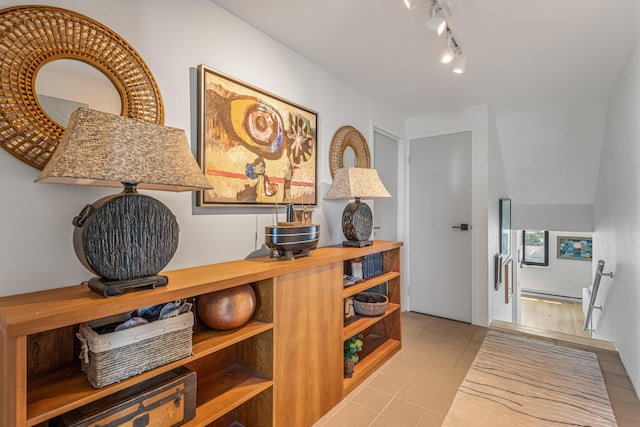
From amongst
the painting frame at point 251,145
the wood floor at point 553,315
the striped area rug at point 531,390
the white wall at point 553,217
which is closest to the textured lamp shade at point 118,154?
the painting frame at point 251,145

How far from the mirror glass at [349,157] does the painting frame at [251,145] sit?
472 mm

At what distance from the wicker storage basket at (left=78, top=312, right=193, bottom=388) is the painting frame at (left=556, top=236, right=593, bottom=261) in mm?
8257

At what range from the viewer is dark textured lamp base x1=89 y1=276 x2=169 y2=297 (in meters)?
1.04

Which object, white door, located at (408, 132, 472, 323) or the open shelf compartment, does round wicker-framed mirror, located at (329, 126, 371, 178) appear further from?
the open shelf compartment

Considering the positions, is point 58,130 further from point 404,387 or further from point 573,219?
point 573,219

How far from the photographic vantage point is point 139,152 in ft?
3.46

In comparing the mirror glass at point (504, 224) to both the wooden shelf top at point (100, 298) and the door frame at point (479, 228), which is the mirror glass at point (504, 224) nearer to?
the door frame at point (479, 228)

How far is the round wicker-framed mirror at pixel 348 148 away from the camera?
8.63 feet

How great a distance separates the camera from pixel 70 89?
4.05 ft

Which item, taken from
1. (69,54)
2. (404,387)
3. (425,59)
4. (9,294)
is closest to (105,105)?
(69,54)

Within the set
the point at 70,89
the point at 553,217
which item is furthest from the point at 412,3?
the point at 553,217

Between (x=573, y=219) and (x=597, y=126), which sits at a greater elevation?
(x=597, y=126)

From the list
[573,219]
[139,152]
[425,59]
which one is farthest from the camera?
[573,219]

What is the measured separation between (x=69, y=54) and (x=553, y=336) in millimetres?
4085
